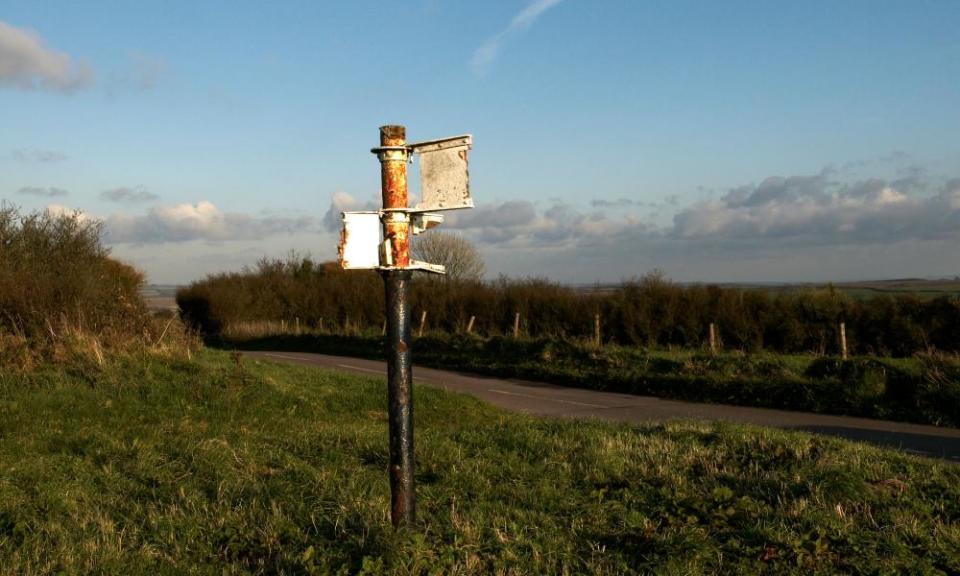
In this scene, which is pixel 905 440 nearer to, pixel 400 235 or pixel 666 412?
pixel 666 412

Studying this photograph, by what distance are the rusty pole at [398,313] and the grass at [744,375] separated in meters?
12.6

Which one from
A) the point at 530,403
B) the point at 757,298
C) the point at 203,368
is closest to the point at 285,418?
the point at 203,368

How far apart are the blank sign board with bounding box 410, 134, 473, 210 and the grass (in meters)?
12.7

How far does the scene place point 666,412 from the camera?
1658 cm

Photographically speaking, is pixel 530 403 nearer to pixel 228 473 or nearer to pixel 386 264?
pixel 228 473

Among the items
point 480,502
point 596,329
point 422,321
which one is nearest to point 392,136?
point 480,502

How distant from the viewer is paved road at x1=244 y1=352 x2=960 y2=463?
12.8m

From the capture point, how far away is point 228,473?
749cm

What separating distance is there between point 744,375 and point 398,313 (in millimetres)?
15756

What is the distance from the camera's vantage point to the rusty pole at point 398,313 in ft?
17.5

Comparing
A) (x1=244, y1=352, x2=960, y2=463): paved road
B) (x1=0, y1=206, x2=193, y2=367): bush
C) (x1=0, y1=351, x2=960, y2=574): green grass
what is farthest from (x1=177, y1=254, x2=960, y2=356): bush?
(x1=0, y1=351, x2=960, y2=574): green grass

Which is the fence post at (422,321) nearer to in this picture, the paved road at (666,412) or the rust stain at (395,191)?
the paved road at (666,412)

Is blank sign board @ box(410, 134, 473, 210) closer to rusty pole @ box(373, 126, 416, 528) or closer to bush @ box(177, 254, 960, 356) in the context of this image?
rusty pole @ box(373, 126, 416, 528)

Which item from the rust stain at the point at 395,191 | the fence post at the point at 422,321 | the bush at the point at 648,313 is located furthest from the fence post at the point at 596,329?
the rust stain at the point at 395,191
